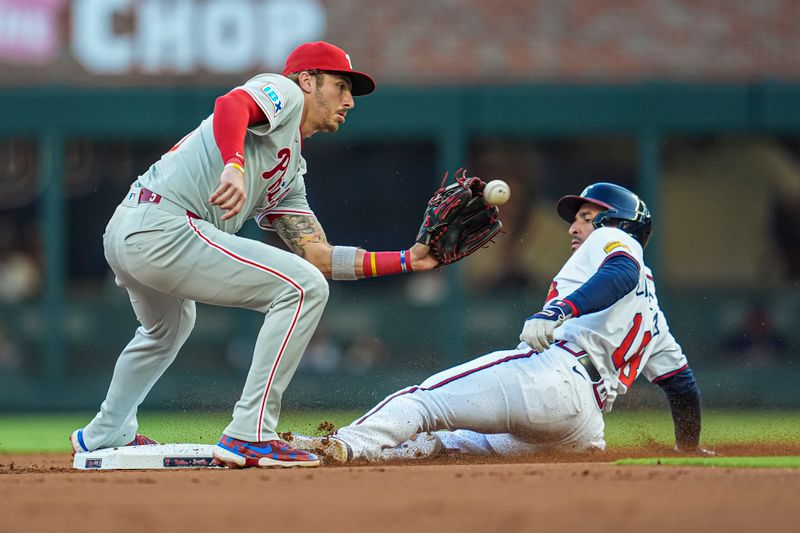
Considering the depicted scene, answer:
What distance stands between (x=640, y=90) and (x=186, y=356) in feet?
18.0

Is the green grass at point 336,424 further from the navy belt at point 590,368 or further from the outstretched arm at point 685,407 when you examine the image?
the navy belt at point 590,368

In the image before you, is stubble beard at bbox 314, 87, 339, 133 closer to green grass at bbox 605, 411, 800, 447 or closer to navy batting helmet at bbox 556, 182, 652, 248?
navy batting helmet at bbox 556, 182, 652, 248

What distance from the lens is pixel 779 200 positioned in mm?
13617

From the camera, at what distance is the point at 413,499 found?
3.96m

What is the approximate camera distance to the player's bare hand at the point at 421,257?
5.54 meters

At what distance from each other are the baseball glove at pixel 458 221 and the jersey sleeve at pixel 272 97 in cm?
82

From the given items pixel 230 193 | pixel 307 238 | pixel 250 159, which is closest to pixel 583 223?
pixel 307 238

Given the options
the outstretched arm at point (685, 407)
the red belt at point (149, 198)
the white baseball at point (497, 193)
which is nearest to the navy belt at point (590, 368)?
the outstretched arm at point (685, 407)

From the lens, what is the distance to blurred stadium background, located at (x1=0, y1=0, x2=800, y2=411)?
1252 centimetres

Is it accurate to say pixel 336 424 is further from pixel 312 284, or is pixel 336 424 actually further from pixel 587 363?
pixel 312 284

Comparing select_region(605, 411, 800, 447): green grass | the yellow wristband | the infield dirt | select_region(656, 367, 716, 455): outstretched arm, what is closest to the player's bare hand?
the infield dirt

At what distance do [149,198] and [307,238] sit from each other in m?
0.91

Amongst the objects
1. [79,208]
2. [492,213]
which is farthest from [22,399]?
[492,213]

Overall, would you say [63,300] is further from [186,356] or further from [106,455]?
[106,455]
